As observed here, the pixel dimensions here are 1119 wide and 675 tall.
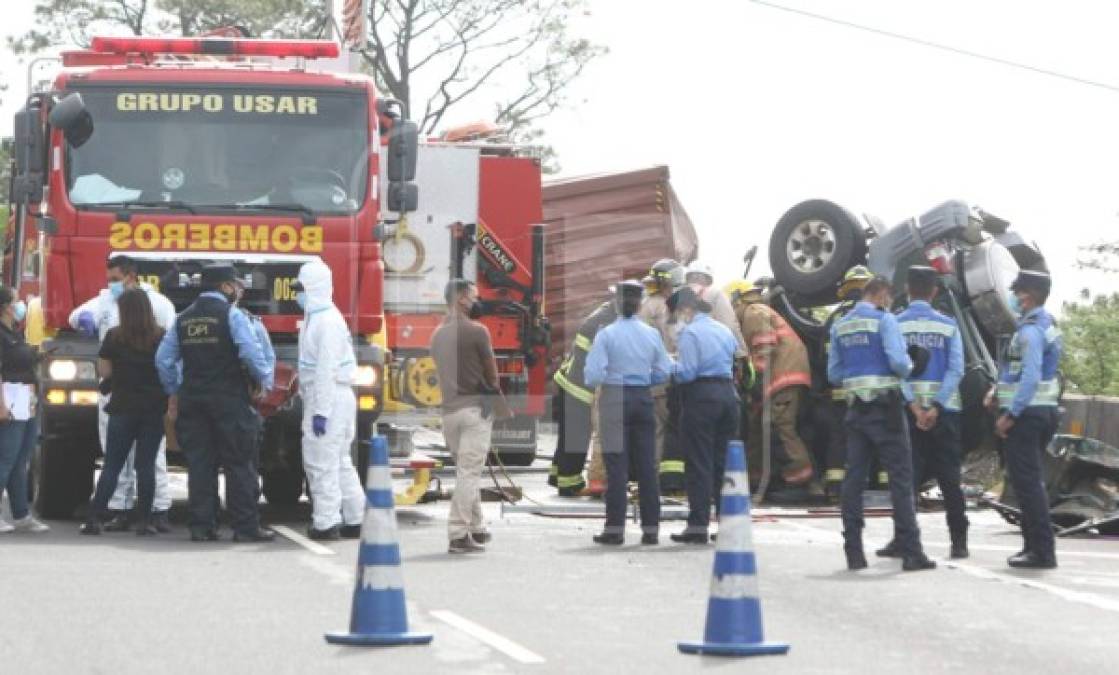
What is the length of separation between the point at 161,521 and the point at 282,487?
3.30 m

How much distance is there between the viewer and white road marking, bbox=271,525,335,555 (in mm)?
14645

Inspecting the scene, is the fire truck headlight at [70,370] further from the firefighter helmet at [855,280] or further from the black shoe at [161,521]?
the firefighter helmet at [855,280]

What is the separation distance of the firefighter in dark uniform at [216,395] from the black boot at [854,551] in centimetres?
393

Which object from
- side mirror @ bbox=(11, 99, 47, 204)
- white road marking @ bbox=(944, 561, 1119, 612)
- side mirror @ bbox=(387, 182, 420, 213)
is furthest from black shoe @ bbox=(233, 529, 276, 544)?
white road marking @ bbox=(944, 561, 1119, 612)

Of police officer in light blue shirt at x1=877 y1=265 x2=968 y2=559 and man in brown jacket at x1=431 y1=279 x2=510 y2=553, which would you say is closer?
police officer in light blue shirt at x1=877 y1=265 x2=968 y2=559

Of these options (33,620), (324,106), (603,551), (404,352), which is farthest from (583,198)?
(33,620)

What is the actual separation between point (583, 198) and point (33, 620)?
51.7 ft

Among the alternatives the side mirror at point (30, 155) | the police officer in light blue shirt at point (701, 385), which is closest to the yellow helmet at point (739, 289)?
the police officer in light blue shirt at point (701, 385)

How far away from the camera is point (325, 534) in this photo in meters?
15.5

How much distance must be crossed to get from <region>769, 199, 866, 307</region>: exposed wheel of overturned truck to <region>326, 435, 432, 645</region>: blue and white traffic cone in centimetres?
1052

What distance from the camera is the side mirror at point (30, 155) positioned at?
16109mm

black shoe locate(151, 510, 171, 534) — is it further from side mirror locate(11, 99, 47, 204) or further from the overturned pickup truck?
the overturned pickup truck

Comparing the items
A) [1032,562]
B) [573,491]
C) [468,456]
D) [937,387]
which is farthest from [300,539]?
[1032,562]

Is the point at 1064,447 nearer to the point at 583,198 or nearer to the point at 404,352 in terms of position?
the point at 404,352
